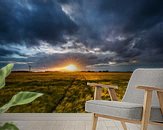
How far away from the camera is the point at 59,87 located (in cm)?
488

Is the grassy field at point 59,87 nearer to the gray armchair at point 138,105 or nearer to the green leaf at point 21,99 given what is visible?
the gray armchair at point 138,105

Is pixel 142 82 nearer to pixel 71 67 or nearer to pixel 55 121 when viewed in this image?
pixel 55 121

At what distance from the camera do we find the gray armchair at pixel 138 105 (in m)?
2.27

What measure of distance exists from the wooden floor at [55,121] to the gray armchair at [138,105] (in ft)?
2.36

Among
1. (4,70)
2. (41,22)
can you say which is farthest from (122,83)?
(4,70)

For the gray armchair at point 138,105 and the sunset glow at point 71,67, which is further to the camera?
the sunset glow at point 71,67

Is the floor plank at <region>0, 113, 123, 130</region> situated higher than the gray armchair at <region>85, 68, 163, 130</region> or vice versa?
Result: the gray armchair at <region>85, 68, 163, 130</region>

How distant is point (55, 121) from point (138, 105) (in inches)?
68.9

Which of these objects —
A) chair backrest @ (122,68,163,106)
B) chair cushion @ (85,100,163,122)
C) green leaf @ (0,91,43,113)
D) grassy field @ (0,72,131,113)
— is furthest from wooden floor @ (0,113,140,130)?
green leaf @ (0,91,43,113)

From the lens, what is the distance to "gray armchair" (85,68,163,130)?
2.27m

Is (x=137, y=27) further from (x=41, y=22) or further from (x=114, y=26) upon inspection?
(x=41, y=22)

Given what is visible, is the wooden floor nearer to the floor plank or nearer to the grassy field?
the floor plank

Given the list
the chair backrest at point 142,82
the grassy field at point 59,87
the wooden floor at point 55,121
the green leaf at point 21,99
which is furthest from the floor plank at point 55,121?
the green leaf at point 21,99

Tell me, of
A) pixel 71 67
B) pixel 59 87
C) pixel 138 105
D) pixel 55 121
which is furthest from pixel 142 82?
pixel 71 67
